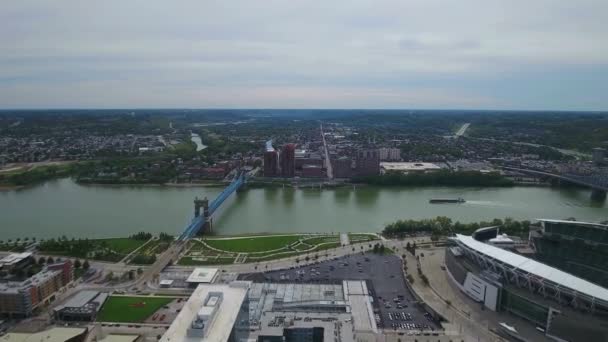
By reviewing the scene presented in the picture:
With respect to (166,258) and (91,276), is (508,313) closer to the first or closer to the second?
(166,258)

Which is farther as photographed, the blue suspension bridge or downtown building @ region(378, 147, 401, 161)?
downtown building @ region(378, 147, 401, 161)

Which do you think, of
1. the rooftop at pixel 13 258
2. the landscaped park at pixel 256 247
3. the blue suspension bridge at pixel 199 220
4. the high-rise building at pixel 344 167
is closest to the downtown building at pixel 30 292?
the rooftop at pixel 13 258

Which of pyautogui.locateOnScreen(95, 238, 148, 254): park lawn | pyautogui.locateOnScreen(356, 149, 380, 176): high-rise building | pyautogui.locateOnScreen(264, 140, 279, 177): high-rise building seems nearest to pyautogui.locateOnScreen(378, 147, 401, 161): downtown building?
pyautogui.locateOnScreen(356, 149, 380, 176): high-rise building

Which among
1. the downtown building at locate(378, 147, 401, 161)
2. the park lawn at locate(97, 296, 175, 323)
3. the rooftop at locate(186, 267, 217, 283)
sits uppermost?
the downtown building at locate(378, 147, 401, 161)

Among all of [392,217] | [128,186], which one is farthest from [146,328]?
[128,186]

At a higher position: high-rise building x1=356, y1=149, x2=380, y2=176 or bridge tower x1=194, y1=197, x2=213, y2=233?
high-rise building x1=356, y1=149, x2=380, y2=176

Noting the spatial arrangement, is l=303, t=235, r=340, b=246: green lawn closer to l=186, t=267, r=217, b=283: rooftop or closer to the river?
the river

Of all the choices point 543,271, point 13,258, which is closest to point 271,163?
point 13,258
